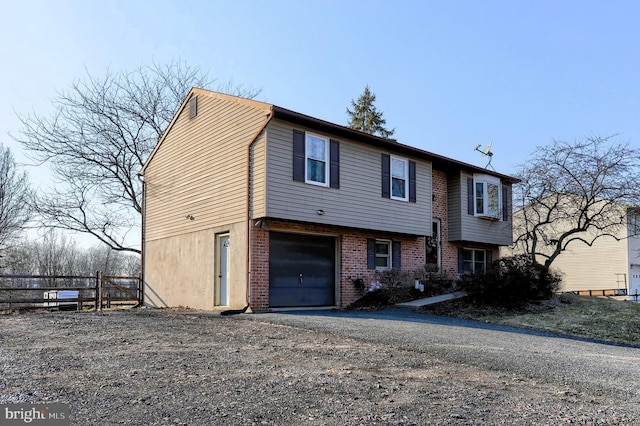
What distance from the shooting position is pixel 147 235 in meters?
18.7

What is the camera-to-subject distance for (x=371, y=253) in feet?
52.3

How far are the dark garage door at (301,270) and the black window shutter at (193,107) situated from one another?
529cm

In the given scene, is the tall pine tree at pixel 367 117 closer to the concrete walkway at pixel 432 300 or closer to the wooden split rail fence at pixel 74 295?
the wooden split rail fence at pixel 74 295

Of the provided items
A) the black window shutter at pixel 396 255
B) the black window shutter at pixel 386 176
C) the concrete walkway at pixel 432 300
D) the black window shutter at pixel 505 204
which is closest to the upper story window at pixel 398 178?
the black window shutter at pixel 386 176

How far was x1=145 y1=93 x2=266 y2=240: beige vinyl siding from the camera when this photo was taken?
1387cm

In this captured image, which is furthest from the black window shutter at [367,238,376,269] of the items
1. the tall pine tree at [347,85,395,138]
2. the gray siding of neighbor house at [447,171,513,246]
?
the tall pine tree at [347,85,395,138]

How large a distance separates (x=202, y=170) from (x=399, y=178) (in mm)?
5983

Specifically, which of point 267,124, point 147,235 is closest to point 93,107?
point 147,235

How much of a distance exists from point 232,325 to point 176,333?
144cm

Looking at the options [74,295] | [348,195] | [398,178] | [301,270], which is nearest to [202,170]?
[301,270]

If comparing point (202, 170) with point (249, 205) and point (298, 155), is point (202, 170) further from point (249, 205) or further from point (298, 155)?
point (298, 155)

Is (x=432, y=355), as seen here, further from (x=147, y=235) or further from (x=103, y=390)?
(x=147, y=235)

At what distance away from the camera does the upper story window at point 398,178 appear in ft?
51.9
